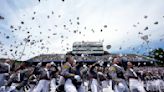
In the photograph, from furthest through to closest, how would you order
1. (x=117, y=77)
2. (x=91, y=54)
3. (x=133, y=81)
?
(x=91, y=54) → (x=117, y=77) → (x=133, y=81)

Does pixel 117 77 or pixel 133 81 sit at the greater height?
pixel 117 77

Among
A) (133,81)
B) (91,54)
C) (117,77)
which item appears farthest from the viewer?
(91,54)

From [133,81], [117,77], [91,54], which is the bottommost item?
[133,81]

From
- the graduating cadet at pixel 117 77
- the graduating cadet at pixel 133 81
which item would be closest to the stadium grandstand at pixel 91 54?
the graduating cadet at pixel 117 77

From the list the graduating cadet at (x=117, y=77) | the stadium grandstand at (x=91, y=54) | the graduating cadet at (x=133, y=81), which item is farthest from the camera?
the stadium grandstand at (x=91, y=54)

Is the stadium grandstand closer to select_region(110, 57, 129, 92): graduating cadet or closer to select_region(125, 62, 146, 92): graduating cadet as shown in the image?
select_region(110, 57, 129, 92): graduating cadet

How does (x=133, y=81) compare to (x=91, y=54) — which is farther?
(x=91, y=54)

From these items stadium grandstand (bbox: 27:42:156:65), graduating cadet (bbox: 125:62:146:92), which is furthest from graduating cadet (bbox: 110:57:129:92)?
stadium grandstand (bbox: 27:42:156:65)

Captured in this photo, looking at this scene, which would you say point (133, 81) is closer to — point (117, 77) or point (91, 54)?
point (117, 77)

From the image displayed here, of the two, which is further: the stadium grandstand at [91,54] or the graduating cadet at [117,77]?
the stadium grandstand at [91,54]

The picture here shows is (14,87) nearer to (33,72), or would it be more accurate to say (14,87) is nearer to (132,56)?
(33,72)

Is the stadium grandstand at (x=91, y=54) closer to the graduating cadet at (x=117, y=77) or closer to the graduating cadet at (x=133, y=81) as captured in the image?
the graduating cadet at (x=117, y=77)

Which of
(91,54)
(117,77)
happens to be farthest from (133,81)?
(91,54)

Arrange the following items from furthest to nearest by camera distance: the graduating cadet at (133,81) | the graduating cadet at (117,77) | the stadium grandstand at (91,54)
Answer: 1. the stadium grandstand at (91,54)
2. the graduating cadet at (117,77)
3. the graduating cadet at (133,81)
